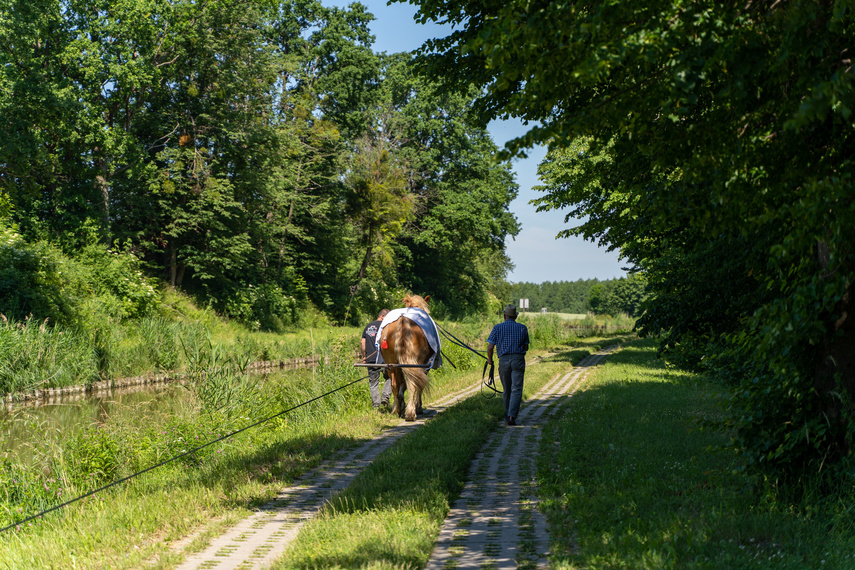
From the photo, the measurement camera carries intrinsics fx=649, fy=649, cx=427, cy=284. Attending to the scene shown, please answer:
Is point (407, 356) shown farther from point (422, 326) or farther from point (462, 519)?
point (462, 519)

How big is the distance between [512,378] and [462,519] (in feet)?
18.2

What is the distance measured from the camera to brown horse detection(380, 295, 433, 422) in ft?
37.4

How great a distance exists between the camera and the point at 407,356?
37.7 feet

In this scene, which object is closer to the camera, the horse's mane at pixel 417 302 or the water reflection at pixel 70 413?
the water reflection at pixel 70 413

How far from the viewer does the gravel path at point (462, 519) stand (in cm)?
469

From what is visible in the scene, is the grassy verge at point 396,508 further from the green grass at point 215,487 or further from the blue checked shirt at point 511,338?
the blue checked shirt at point 511,338

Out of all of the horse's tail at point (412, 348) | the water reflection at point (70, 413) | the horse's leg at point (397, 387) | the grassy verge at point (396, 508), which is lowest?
the water reflection at point (70, 413)

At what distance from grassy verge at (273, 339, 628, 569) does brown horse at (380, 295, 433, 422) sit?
1.61 meters

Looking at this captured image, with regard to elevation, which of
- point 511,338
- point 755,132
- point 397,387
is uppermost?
point 755,132

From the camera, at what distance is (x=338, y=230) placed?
42.5 metres

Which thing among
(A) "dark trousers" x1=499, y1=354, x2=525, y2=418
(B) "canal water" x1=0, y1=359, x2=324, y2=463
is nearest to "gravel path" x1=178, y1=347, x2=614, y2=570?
(A) "dark trousers" x1=499, y1=354, x2=525, y2=418

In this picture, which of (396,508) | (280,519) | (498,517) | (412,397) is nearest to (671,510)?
(498,517)

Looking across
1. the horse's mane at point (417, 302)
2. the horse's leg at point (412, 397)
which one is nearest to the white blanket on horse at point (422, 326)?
the horse's mane at point (417, 302)

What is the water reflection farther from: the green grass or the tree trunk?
A: the tree trunk
